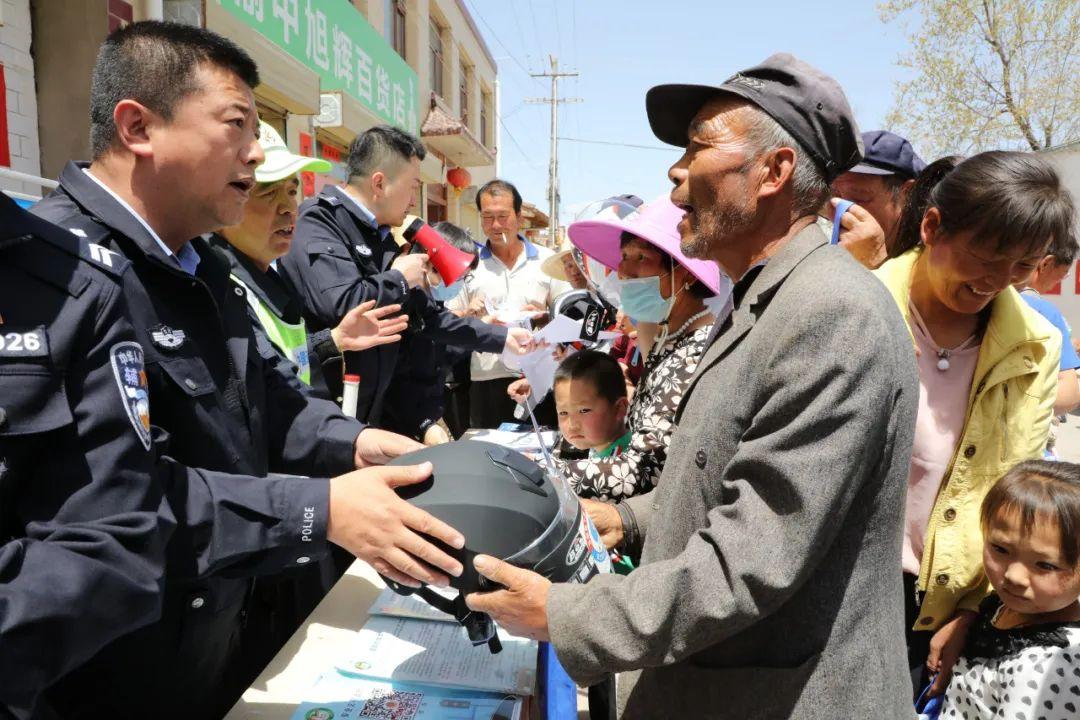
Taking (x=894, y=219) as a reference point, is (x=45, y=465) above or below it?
below

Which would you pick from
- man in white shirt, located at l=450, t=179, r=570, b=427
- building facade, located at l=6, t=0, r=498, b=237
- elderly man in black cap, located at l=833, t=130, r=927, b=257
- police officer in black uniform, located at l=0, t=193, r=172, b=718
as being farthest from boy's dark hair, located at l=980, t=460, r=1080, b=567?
building facade, located at l=6, t=0, r=498, b=237

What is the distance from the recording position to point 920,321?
5.78 feet

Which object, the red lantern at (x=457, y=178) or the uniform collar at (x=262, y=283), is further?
the red lantern at (x=457, y=178)

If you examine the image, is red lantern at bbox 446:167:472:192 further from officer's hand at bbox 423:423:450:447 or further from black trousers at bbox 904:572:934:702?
black trousers at bbox 904:572:934:702

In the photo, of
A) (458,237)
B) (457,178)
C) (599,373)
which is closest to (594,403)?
(599,373)

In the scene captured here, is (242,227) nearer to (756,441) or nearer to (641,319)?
(641,319)

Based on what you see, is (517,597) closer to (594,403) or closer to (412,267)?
(594,403)

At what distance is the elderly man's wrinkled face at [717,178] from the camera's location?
1.18 meters

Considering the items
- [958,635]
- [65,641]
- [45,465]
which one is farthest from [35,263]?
[958,635]

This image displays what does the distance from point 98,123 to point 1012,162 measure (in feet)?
6.49

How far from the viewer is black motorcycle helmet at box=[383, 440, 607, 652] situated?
1.11 metres

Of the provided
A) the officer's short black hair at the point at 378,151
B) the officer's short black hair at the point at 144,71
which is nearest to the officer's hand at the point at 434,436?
the officer's short black hair at the point at 378,151

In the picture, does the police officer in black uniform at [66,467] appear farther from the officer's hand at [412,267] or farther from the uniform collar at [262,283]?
the officer's hand at [412,267]

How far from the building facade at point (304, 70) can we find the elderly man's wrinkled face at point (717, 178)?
289cm
